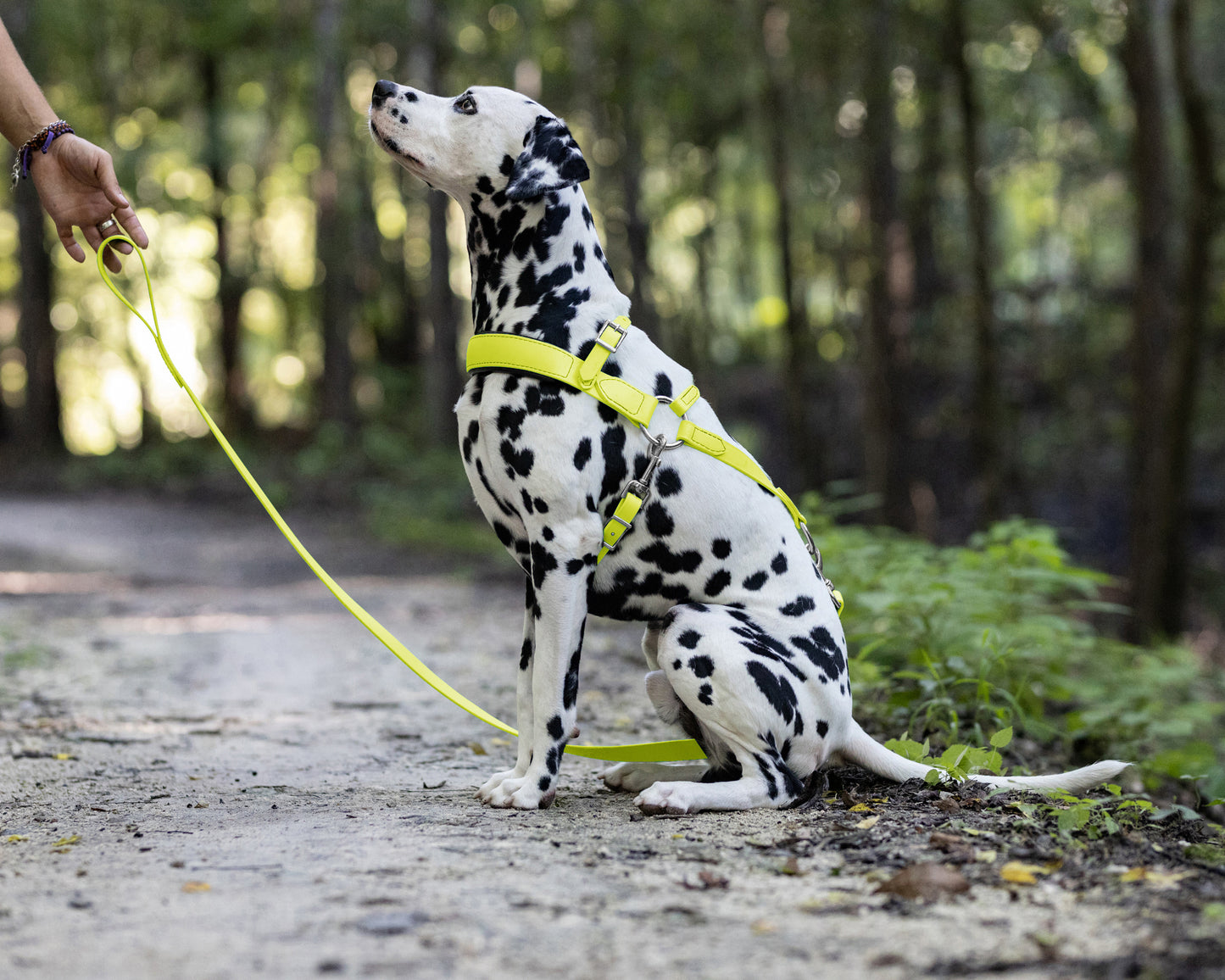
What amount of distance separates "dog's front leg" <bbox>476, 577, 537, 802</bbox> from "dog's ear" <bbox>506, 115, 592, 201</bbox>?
140 centimetres

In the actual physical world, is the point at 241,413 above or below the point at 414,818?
above

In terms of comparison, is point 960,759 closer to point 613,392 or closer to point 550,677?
point 550,677

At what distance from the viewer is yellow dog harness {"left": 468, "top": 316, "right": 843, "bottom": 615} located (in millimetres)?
3869

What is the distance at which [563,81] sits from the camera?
87.2 feet

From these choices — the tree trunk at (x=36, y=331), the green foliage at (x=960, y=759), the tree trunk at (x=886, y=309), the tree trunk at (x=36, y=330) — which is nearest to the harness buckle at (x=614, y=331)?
the green foliage at (x=960, y=759)

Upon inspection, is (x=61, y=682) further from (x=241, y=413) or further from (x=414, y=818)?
(x=241, y=413)

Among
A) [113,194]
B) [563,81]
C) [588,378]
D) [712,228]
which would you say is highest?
[563,81]

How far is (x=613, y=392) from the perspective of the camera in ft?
12.8

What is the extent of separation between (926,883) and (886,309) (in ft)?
39.5

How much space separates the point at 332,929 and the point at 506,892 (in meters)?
0.47

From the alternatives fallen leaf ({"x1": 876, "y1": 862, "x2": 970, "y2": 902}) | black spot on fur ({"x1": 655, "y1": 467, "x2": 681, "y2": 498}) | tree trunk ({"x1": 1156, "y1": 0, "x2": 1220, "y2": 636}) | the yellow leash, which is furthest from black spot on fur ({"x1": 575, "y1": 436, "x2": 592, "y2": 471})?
tree trunk ({"x1": 1156, "y1": 0, "x2": 1220, "y2": 636})

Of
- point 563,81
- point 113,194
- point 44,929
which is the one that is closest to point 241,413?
point 563,81

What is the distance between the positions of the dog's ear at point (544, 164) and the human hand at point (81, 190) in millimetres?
1597

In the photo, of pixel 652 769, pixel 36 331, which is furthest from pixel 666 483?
pixel 36 331
